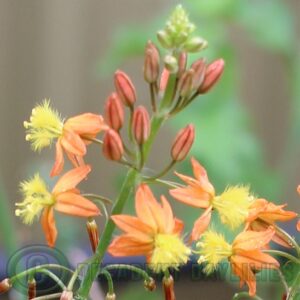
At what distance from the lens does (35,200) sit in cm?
56

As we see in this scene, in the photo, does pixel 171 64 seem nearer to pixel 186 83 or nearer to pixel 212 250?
pixel 186 83

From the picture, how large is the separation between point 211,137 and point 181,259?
2.13 ft

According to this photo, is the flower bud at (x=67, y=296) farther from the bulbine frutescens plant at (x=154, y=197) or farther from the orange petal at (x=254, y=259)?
the orange petal at (x=254, y=259)

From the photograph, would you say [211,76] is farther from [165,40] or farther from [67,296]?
[67,296]

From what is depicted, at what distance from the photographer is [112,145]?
50 cm

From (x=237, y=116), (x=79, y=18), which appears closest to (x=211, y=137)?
(x=237, y=116)

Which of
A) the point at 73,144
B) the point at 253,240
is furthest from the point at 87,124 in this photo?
the point at 253,240

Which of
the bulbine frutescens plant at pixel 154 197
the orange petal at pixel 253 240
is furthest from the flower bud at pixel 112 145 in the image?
the orange petal at pixel 253 240

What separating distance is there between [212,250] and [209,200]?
0.04 m

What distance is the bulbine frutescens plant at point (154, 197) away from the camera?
0.51 m

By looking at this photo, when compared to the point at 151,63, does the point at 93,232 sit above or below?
below

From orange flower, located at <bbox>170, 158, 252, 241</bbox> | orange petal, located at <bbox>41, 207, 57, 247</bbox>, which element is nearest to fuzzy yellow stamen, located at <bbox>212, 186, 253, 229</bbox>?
Answer: orange flower, located at <bbox>170, 158, 252, 241</bbox>

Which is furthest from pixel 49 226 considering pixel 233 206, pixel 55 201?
pixel 233 206

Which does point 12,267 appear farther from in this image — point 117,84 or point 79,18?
point 79,18
